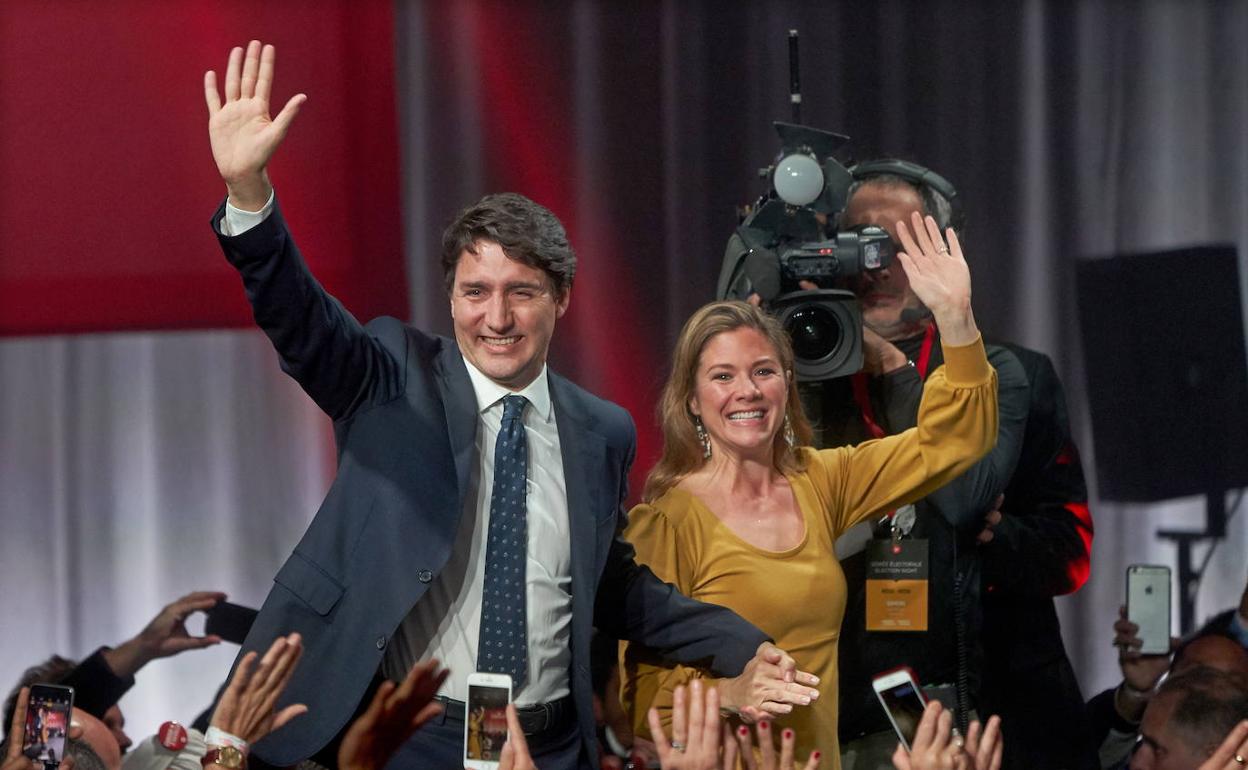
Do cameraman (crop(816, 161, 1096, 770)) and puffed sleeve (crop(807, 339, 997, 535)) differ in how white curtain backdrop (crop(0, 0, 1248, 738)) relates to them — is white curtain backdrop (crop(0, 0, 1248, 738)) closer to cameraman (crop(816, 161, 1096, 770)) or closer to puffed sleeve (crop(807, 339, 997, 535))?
cameraman (crop(816, 161, 1096, 770))

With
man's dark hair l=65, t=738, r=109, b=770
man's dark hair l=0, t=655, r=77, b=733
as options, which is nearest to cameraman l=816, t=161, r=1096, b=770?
man's dark hair l=65, t=738, r=109, b=770

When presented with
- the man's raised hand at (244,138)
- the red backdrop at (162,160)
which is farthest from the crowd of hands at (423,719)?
the red backdrop at (162,160)

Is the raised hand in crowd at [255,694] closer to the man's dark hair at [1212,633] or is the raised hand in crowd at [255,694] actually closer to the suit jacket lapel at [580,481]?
the suit jacket lapel at [580,481]

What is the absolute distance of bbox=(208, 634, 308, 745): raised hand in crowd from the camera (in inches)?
75.4

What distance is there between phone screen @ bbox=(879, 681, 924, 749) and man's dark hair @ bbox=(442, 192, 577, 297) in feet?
2.72

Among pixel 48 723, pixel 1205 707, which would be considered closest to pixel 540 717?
pixel 48 723

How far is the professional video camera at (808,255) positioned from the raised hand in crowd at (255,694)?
1.20 metres

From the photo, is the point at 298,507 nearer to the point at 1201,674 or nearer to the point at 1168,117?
the point at 1201,674

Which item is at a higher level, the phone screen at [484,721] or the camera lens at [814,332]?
the camera lens at [814,332]

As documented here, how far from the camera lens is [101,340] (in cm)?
364

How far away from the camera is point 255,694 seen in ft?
6.35

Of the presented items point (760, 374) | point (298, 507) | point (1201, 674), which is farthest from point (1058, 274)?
point (298, 507)

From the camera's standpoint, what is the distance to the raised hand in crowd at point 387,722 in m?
1.90

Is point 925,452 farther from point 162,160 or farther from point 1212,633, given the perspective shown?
point 162,160
